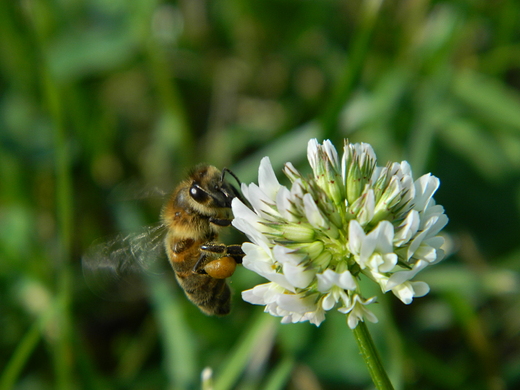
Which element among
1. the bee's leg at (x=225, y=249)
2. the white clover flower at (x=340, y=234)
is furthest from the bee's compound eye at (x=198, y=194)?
A: the white clover flower at (x=340, y=234)

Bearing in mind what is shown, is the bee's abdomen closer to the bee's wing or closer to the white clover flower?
the bee's wing

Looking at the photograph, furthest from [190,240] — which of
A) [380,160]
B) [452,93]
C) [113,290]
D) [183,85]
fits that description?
[183,85]

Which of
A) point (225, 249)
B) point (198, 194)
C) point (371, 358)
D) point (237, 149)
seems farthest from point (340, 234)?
point (237, 149)

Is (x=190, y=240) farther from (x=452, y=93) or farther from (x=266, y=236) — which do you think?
(x=452, y=93)

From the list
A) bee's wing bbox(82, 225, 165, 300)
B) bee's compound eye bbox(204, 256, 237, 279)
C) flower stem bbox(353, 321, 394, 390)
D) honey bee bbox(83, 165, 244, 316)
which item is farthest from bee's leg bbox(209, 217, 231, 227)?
flower stem bbox(353, 321, 394, 390)

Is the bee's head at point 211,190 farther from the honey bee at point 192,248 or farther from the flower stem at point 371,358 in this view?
the flower stem at point 371,358
